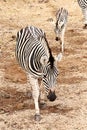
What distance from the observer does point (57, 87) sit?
33.7 ft

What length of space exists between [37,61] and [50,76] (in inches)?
20.4

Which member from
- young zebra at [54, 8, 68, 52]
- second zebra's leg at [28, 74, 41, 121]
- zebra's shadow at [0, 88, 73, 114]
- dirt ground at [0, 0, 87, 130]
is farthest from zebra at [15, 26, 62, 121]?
young zebra at [54, 8, 68, 52]

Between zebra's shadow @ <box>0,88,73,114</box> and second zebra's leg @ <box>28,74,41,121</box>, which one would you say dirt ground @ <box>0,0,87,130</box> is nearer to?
zebra's shadow @ <box>0,88,73,114</box>

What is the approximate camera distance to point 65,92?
9.94 metres

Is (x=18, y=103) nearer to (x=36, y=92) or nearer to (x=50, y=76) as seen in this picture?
(x=36, y=92)

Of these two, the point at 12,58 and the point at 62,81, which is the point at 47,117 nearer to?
the point at 62,81

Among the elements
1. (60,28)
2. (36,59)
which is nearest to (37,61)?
(36,59)

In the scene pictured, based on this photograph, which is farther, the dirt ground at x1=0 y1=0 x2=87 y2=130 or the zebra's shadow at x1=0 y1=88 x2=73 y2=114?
the zebra's shadow at x1=0 y1=88 x2=73 y2=114

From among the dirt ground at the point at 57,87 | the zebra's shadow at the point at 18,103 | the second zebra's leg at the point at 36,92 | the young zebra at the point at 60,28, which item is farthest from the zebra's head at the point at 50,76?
the young zebra at the point at 60,28

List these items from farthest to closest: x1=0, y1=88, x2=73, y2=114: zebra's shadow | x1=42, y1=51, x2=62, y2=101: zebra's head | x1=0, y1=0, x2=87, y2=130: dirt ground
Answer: x1=0, y1=88, x2=73, y2=114: zebra's shadow < x1=0, y1=0, x2=87, y2=130: dirt ground < x1=42, y1=51, x2=62, y2=101: zebra's head

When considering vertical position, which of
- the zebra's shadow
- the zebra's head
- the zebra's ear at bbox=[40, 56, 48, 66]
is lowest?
the zebra's shadow

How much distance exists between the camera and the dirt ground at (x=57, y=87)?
8352mm

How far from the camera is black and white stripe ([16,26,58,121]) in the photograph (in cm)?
743

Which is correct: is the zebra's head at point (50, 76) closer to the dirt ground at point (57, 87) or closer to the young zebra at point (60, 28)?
the dirt ground at point (57, 87)
